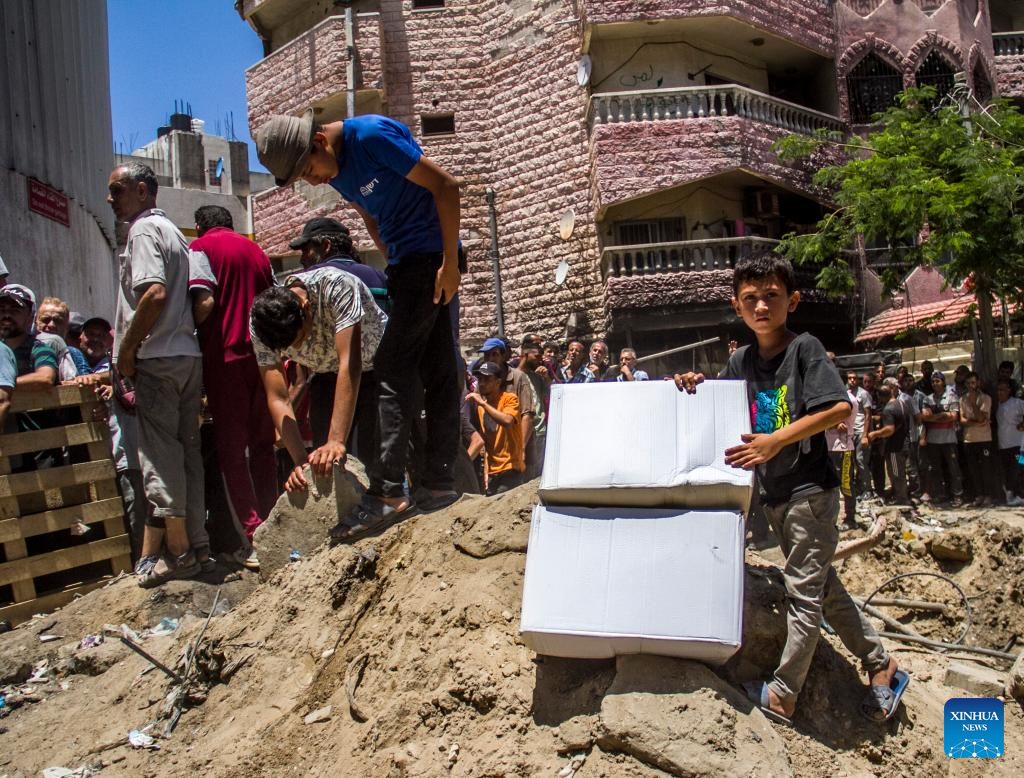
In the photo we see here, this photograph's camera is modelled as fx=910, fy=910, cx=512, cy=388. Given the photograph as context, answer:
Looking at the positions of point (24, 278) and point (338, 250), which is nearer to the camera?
point (338, 250)

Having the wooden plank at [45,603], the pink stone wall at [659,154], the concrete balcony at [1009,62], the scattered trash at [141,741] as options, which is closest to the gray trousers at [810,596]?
the scattered trash at [141,741]

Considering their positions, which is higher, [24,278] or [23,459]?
[24,278]

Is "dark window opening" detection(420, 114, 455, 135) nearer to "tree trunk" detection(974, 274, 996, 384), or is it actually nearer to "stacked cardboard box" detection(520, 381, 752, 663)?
"tree trunk" detection(974, 274, 996, 384)

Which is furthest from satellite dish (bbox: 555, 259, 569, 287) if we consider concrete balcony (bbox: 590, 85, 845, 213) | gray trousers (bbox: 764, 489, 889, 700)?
gray trousers (bbox: 764, 489, 889, 700)

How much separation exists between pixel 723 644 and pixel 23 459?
4559mm

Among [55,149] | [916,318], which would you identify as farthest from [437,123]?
[916,318]

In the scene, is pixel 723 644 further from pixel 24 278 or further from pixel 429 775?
pixel 24 278

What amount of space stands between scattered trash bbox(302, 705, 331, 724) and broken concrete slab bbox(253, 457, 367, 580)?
3.95ft

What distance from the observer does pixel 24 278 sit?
1051 centimetres

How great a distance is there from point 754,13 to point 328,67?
961 cm

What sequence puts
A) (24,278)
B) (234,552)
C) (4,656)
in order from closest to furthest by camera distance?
(4,656)
(234,552)
(24,278)

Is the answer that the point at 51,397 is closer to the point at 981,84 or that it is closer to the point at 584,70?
the point at 584,70

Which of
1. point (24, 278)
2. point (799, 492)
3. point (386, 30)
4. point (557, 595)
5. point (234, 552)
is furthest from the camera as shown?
point (386, 30)

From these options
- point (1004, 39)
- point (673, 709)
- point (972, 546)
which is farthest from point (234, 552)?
point (1004, 39)
